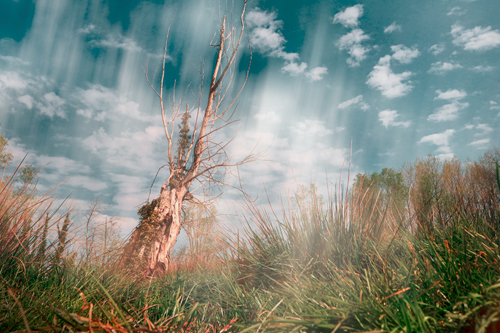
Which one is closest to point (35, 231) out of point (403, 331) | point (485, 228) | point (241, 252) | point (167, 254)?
point (241, 252)

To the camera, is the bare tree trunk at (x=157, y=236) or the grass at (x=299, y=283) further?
the bare tree trunk at (x=157, y=236)

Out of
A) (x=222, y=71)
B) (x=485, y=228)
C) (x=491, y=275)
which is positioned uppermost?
(x=222, y=71)

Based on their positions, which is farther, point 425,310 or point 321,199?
point 321,199

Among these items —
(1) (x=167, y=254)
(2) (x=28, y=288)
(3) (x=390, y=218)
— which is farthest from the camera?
(1) (x=167, y=254)

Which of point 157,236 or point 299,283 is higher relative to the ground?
point 299,283

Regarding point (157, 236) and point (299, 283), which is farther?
point (157, 236)

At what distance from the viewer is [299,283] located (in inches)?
72.1

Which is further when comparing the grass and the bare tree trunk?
the bare tree trunk

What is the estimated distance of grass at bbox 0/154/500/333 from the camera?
125 cm

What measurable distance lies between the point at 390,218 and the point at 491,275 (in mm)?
1333

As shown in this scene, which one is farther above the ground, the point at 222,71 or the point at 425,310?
the point at 222,71

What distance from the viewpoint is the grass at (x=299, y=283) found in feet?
4.09

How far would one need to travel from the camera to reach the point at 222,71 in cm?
641

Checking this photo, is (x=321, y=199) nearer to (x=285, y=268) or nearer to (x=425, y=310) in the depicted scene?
(x=285, y=268)
